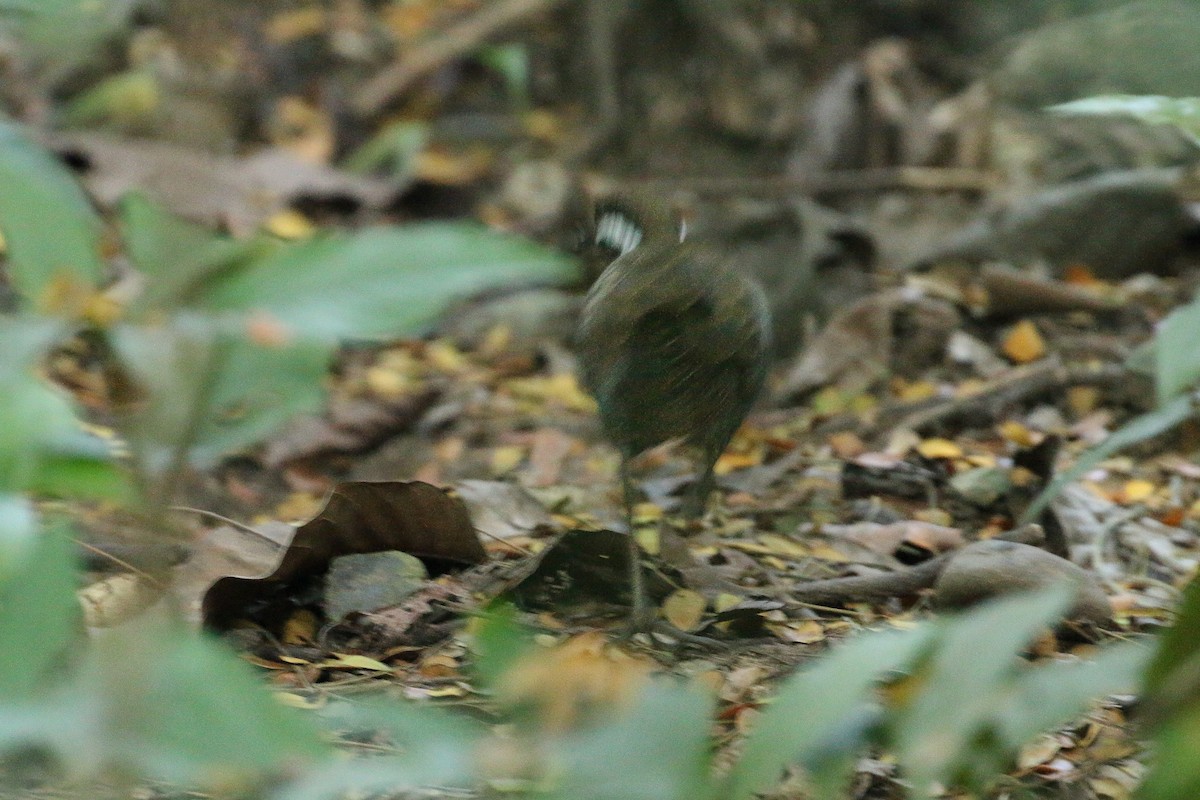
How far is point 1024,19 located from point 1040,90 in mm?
715

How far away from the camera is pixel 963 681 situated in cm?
106

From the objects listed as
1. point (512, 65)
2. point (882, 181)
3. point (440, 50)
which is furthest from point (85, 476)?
point (440, 50)

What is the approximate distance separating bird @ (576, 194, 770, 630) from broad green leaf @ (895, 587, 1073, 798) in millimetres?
1195

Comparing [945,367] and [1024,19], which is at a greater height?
[1024,19]

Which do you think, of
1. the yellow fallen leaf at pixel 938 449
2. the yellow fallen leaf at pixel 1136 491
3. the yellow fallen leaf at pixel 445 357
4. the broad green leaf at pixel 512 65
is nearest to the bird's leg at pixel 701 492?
the yellow fallen leaf at pixel 938 449

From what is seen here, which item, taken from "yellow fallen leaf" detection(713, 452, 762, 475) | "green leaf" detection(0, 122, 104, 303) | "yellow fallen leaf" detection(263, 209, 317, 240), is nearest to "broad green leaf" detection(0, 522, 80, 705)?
"green leaf" detection(0, 122, 104, 303)

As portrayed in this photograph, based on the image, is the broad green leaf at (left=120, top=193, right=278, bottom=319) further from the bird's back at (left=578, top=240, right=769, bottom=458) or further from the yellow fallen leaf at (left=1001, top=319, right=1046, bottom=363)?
the yellow fallen leaf at (left=1001, top=319, right=1046, bottom=363)

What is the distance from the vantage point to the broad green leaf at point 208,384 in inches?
34.4

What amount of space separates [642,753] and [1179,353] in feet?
2.31

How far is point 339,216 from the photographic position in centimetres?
581

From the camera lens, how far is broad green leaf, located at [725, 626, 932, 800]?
1052mm

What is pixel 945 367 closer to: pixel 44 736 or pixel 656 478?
pixel 656 478

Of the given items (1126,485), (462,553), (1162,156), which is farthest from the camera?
(1162,156)

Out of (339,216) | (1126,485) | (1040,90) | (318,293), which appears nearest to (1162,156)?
(1040,90)
